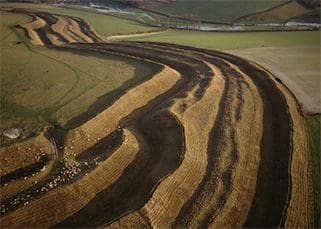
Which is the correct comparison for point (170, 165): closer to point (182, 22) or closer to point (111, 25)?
point (111, 25)

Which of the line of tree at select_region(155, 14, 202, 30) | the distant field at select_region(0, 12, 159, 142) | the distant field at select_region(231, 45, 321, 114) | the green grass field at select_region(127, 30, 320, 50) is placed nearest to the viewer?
the distant field at select_region(0, 12, 159, 142)

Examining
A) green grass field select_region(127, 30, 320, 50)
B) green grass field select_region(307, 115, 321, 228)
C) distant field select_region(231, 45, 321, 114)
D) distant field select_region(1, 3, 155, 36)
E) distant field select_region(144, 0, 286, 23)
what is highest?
distant field select_region(144, 0, 286, 23)

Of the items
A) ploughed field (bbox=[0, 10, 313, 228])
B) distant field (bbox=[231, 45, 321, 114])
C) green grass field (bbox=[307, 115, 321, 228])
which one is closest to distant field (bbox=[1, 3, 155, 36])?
distant field (bbox=[231, 45, 321, 114])

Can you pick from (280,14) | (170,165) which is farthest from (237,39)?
(170,165)

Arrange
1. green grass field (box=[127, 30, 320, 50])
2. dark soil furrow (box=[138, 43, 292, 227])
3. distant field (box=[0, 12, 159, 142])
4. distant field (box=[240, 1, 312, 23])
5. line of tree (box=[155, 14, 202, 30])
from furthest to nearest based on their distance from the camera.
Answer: distant field (box=[240, 1, 312, 23]), line of tree (box=[155, 14, 202, 30]), green grass field (box=[127, 30, 320, 50]), distant field (box=[0, 12, 159, 142]), dark soil furrow (box=[138, 43, 292, 227])

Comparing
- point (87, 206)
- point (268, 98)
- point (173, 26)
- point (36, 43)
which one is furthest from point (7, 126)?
point (173, 26)

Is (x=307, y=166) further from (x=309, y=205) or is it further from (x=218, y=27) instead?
(x=218, y=27)

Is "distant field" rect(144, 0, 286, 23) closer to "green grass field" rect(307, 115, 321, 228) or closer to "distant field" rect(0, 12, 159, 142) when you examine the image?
"distant field" rect(0, 12, 159, 142)
